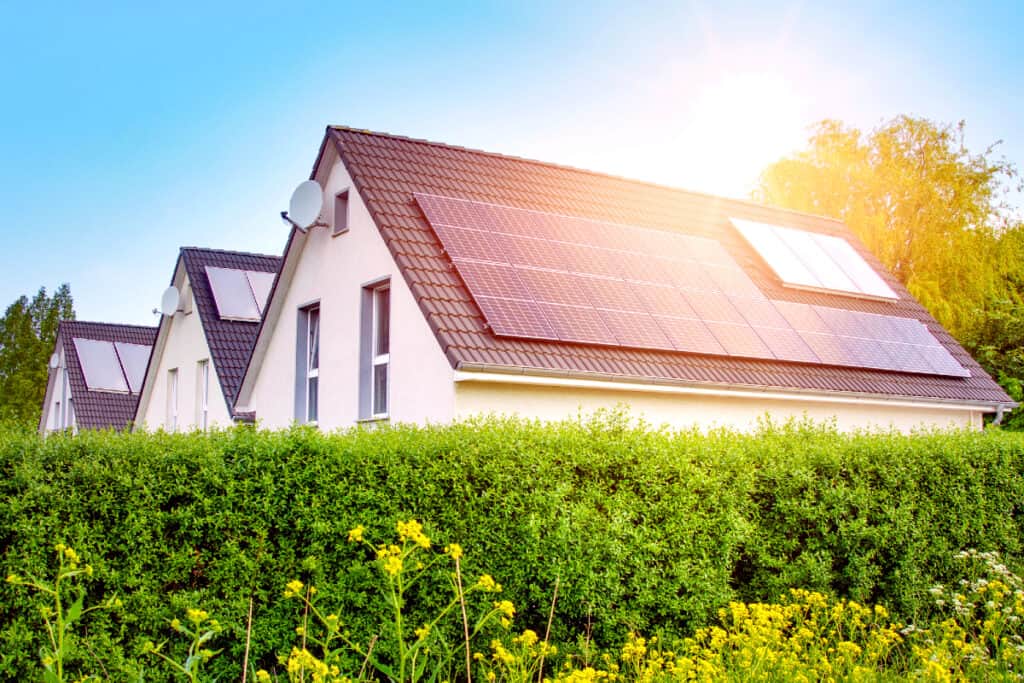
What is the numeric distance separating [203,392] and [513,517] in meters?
17.4

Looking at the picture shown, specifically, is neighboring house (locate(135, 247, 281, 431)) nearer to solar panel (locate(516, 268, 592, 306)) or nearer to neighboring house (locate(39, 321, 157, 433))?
neighboring house (locate(39, 321, 157, 433))

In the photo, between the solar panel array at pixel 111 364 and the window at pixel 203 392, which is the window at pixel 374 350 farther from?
the solar panel array at pixel 111 364

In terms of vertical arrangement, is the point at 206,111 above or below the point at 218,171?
above

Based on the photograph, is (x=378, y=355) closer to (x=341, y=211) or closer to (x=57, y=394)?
(x=341, y=211)

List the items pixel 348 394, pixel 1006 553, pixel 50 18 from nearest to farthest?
1. pixel 1006 553
2. pixel 50 18
3. pixel 348 394

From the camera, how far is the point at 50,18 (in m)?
14.2

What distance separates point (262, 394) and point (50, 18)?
7.02m

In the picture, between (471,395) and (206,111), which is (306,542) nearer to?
(471,395)

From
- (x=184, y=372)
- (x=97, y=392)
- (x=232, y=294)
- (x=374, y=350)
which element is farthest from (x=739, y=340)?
(x=97, y=392)

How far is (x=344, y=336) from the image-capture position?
15.5 metres

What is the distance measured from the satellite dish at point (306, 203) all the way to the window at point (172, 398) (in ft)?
34.8

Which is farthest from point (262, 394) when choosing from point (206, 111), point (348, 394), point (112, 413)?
point (112, 413)

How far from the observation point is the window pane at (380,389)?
14470 millimetres

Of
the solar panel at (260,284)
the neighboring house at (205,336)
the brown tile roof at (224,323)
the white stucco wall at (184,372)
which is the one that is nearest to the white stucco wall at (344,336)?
the brown tile roof at (224,323)
